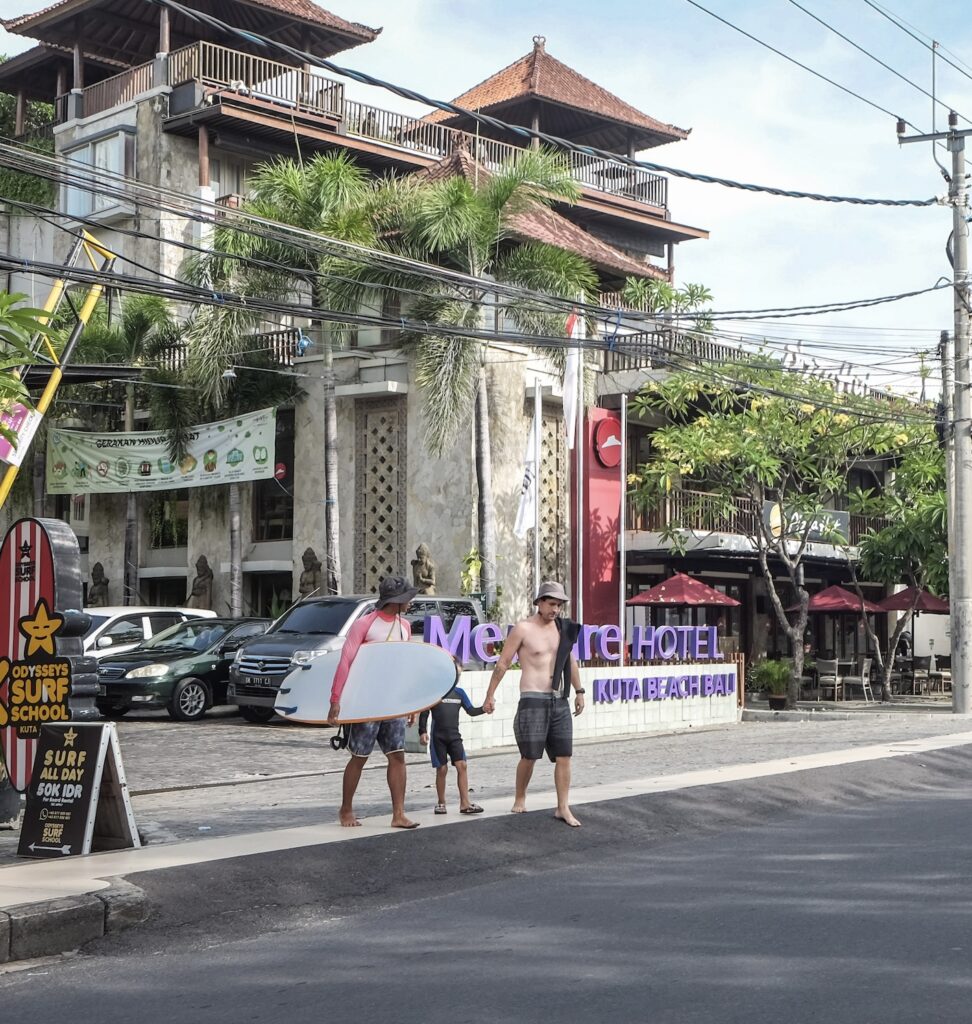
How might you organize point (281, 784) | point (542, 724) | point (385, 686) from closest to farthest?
point (385, 686)
point (542, 724)
point (281, 784)

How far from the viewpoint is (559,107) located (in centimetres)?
4722

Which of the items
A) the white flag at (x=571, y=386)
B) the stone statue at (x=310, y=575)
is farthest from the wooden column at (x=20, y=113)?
the white flag at (x=571, y=386)

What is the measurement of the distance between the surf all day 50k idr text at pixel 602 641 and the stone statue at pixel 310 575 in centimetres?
1023

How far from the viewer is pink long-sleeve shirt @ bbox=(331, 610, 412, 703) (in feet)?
33.7

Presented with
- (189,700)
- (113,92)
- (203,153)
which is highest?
(113,92)

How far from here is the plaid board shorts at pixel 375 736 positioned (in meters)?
10.4

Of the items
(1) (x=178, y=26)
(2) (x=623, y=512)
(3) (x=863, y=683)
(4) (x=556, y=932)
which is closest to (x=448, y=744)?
(4) (x=556, y=932)

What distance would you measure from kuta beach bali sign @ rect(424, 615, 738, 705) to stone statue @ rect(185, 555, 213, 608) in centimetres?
1440

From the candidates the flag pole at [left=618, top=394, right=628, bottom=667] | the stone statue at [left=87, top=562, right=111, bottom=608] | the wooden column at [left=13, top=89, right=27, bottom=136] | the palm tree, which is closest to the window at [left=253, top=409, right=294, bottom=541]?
the palm tree

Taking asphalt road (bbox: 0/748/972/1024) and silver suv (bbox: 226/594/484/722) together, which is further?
silver suv (bbox: 226/594/484/722)

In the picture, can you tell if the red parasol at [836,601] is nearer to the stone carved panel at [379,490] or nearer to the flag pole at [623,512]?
the flag pole at [623,512]

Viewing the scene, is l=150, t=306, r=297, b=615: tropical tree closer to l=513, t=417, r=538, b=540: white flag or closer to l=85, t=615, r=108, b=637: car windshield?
l=513, t=417, r=538, b=540: white flag

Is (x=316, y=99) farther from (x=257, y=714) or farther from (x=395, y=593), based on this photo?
(x=395, y=593)

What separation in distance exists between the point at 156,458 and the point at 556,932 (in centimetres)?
2906
